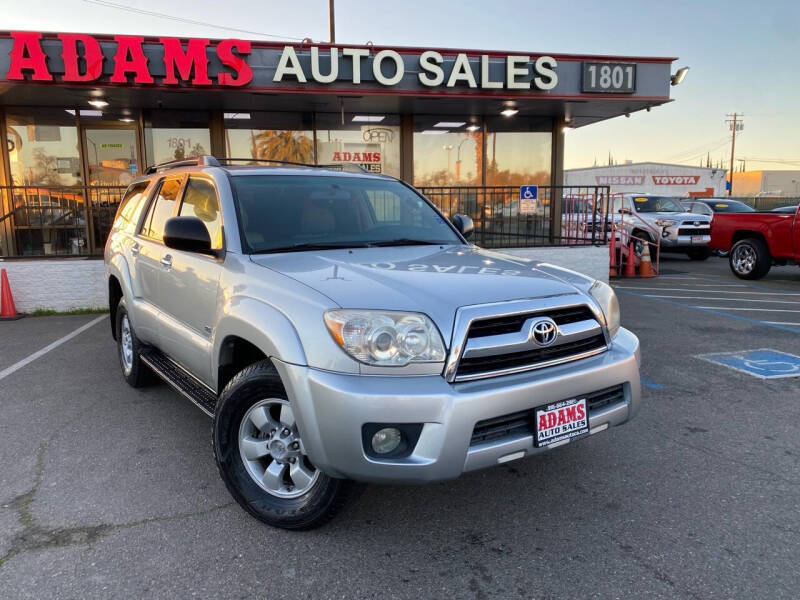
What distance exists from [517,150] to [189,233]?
11.4m

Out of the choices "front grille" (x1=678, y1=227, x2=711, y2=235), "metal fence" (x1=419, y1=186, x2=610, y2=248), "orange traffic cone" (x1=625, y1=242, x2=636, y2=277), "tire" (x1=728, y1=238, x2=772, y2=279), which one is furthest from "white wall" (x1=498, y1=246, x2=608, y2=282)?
"front grille" (x1=678, y1=227, x2=711, y2=235)

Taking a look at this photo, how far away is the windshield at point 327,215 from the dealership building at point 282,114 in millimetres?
4909

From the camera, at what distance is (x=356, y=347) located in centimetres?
245

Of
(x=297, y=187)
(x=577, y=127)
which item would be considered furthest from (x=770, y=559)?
(x=577, y=127)

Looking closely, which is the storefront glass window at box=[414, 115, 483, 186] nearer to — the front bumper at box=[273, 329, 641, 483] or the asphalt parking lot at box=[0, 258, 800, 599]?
the asphalt parking lot at box=[0, 258, 800, 599]

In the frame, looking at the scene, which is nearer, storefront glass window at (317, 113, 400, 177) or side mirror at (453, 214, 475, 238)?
side mirror at (453, 214, 475, 238)

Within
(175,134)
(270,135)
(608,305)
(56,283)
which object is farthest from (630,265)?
(56,283)

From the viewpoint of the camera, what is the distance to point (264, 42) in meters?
9.99

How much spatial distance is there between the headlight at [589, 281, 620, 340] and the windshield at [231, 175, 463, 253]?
119cm

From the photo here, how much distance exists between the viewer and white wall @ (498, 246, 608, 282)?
10891mm

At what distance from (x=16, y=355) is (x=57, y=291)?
9.96ft

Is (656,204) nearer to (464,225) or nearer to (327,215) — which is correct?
(464,225)

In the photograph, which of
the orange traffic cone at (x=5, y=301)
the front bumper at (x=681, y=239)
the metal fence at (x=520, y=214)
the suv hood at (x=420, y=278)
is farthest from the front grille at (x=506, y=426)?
the front bumper at (x=681, y=239)

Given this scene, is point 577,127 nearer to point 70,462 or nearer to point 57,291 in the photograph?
point 57,291
